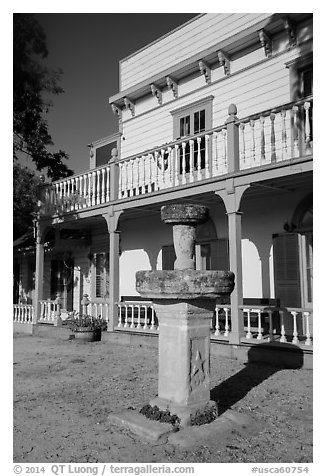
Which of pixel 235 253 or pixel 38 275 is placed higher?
pixel 235 253

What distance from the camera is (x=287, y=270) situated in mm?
9023

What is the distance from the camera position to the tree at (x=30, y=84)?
491 cm

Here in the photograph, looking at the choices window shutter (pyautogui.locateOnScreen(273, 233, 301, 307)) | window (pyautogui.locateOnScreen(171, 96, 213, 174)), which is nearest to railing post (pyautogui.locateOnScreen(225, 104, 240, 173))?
window shutter (pyautogui.locateOnScreen(273, 233, 301, 307))

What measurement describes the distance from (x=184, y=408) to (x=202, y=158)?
7939 millimetres

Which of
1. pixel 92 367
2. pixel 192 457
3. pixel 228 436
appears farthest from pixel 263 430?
pixel 92 367

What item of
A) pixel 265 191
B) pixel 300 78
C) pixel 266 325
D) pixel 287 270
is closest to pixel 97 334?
pixel 266 325

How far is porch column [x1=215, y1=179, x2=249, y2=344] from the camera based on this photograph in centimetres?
785

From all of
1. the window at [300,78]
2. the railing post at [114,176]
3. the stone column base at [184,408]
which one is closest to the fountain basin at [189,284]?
the stone column base at [184,408]

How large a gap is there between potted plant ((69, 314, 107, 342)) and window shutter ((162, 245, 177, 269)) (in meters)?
2.28

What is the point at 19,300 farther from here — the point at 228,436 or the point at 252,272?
the point at 228,436

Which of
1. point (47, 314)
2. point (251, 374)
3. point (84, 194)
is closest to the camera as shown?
point (251, 374)

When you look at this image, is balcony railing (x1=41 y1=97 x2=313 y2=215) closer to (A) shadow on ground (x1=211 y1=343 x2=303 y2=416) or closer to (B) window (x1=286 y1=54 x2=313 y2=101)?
(B) window (x1=286 y1=54 x2=313 y2=101)

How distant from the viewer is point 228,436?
401 cm

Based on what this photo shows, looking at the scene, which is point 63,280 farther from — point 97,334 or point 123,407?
point 123,407
